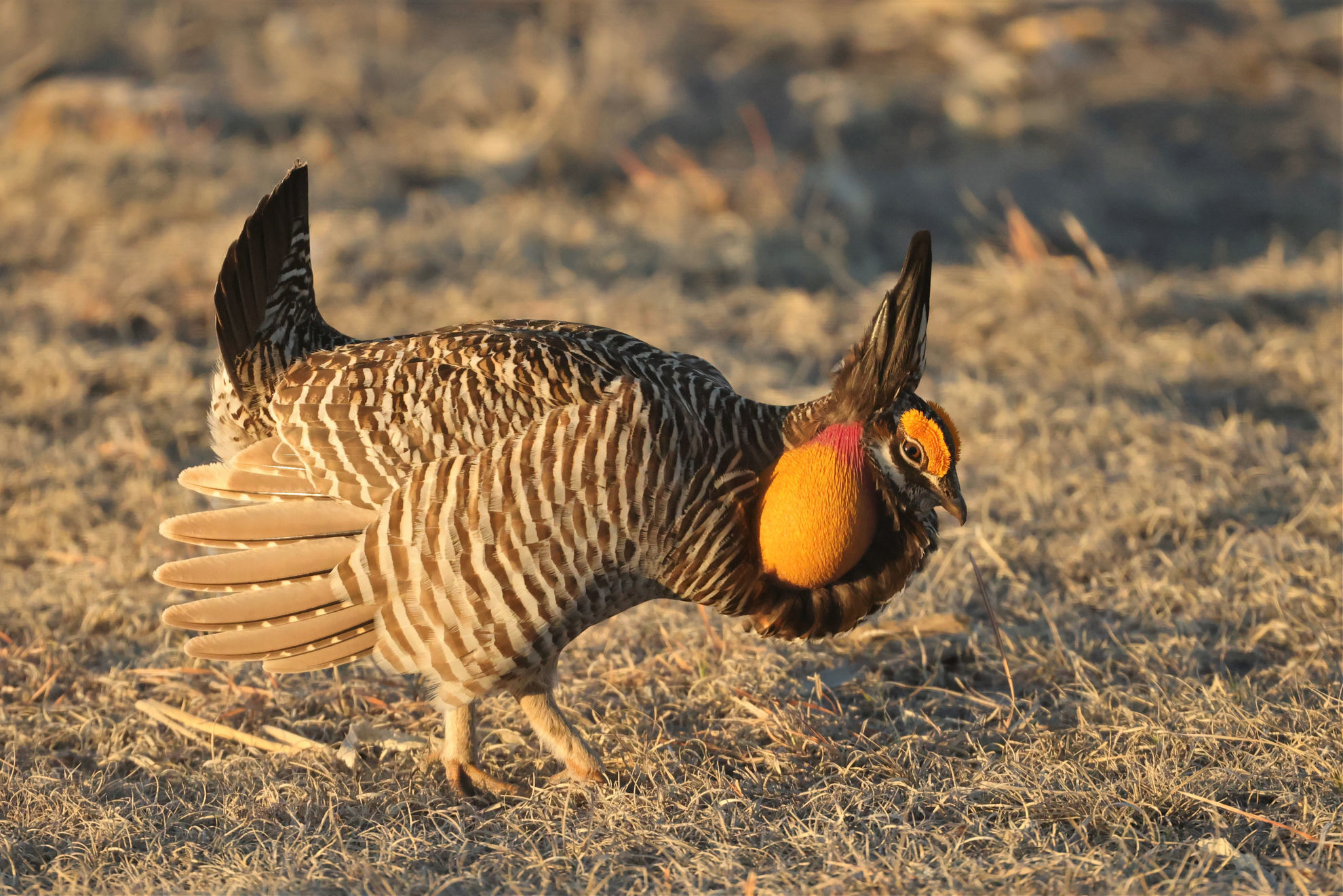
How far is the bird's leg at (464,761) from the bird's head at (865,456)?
2.65 ft

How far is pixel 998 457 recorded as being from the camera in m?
4.86

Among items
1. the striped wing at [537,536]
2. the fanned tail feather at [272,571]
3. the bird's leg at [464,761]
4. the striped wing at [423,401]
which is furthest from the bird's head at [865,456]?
the fanned tail feather at [272,571]

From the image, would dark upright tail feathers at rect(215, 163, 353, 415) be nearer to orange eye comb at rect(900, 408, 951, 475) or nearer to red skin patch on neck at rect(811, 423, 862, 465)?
red skin patch on neck at rect(811, 423, 862, 465)

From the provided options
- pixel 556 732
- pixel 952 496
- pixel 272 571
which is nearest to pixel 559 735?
pixel 556 732

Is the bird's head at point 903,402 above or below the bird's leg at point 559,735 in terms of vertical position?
above

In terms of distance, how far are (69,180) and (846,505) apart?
6.14m

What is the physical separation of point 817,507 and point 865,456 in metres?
0.17

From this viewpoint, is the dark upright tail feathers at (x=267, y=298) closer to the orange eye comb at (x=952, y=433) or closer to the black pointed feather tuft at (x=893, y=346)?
the black pointed feather tuft at (x=893, y=346)

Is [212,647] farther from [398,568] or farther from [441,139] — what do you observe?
[441,139]

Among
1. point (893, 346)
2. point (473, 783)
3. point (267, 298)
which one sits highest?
point (267, 298)

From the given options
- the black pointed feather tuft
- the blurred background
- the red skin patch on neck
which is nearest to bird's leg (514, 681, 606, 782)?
the red skin patch on neck

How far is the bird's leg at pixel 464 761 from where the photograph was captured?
313cm

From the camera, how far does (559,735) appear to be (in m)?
3.14

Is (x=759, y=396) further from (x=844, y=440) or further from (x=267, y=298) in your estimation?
(x=267, y=298)
